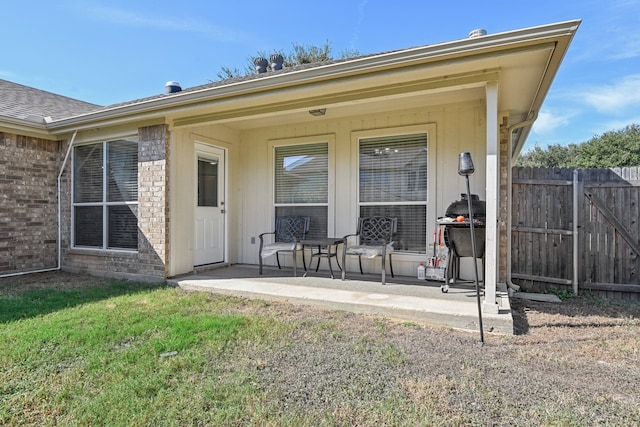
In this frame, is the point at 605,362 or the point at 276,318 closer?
the point at 605,362

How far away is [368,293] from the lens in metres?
3.96

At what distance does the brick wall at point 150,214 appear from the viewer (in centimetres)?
496

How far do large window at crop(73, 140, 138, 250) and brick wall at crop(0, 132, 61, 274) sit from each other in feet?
1.57

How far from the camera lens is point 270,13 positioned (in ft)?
35.5

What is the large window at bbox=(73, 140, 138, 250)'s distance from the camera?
542 cm

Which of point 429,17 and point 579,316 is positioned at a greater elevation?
point 429,17

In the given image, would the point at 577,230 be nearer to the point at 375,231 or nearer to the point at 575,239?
the point at 575,239

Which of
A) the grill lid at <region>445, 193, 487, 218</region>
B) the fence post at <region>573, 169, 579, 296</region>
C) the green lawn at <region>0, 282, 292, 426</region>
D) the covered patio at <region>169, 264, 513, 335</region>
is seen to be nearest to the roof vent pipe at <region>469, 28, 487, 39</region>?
the grill lid at <region>445, 193, 487, 218</region>

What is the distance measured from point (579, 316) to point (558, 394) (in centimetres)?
196

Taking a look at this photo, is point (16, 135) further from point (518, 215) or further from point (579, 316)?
point (579, 316)

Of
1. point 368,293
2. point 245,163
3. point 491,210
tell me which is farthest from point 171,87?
point 491,210

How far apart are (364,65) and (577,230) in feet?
11.3

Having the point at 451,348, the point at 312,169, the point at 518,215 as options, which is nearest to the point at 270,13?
the point at 312,169

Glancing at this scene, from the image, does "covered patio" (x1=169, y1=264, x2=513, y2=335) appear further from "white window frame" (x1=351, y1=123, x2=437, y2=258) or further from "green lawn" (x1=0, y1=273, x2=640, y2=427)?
"white window frame" (x1=351, y1=123, x2=437, y2=258)
